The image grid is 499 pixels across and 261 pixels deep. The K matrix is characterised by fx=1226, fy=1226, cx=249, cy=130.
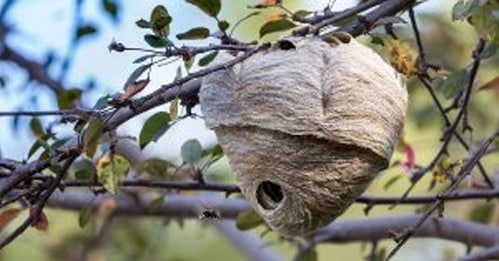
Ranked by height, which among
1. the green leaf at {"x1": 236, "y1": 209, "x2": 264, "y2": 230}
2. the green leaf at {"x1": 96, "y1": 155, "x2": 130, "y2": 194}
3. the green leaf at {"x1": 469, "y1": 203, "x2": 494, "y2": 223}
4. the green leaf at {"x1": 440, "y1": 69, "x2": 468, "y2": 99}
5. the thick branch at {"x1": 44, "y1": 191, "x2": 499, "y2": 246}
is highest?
the green leaf at {"x1": 440, "y1": 69, "x2": 468, "y2": 99}

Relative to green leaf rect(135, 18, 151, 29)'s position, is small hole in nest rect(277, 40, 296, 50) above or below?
below

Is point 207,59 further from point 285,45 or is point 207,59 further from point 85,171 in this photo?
point 85,171

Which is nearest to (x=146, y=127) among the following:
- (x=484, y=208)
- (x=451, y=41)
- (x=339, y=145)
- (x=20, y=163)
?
(x=20, y=163)

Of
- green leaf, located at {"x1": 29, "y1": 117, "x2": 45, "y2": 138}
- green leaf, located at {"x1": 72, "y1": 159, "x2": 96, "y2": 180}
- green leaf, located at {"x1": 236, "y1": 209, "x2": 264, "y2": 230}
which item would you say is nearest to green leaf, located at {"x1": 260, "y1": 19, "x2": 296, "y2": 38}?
green leaf, located at {"x1": 72, "y1": 159, "x2": 96, "y2": 180}

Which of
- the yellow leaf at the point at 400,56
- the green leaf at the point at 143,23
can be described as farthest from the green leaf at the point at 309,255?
the green leaf at the point at 143,23

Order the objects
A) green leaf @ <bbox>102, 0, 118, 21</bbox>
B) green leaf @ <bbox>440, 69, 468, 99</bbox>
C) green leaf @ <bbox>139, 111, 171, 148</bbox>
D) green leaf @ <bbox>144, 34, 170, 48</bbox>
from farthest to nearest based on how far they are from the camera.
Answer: green leaf @ <bbox>102, 0, 118, 21</bbox>
green leaf @ <bbox>440, 69, 468, 99</bbox>
green leaf @ <bbox>139, 111, 171, 148</bbox>
green leaf @ <bbox>144, 34, 170, 48</bbox>

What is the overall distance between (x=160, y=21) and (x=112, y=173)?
26cm

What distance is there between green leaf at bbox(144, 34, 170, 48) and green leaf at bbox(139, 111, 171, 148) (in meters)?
0.25

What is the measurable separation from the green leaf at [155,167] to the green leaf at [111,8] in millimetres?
645

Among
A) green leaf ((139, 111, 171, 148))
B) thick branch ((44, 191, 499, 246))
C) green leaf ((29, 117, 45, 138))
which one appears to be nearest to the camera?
green leaf ((139, 111, 171, 148))

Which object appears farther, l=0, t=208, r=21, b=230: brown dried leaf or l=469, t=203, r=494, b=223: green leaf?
l=469, t=203, r=494, b=223: green leaf

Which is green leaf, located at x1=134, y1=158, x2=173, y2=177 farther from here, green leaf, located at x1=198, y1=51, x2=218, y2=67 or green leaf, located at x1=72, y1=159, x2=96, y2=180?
green leaf, located at x1=198, y1=51, x2=218, y2=67

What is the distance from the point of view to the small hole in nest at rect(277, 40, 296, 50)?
1578mm

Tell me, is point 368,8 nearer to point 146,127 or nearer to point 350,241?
point 146,127
